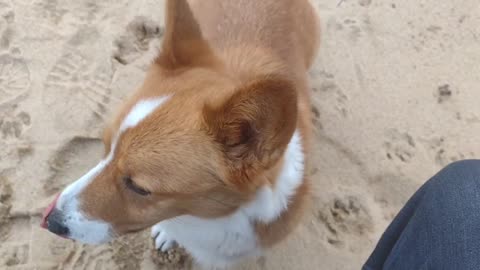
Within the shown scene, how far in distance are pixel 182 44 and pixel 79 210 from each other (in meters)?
0.68

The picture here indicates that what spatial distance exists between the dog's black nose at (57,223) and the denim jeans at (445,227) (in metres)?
1.12

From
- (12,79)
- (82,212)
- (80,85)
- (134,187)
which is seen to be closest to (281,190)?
(134,187)

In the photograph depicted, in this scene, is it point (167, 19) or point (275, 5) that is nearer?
point (167, 19)

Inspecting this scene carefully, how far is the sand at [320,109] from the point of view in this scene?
268 centimetres

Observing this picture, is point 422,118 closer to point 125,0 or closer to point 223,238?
point 223,238

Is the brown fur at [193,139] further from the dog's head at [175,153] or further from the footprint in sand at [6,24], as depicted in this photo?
the footprint in sand at [6,24]

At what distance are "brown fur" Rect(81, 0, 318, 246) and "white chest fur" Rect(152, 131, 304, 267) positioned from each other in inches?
3.3

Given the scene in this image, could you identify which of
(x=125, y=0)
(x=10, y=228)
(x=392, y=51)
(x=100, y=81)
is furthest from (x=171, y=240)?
(x=392, y=51)

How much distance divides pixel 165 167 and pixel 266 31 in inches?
35.3

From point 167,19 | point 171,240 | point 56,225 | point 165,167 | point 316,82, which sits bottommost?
point 171,240

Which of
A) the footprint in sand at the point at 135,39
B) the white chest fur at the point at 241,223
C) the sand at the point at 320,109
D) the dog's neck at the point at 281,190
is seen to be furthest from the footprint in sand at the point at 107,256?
the footprint in sand at the point at 135,39

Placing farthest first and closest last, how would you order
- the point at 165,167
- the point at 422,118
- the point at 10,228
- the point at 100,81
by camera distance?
the point at 422,118 → the point at 100,81 → the point at 10,228 → the point at 165,167

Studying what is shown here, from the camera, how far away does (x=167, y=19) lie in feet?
6.10

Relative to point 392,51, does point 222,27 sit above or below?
above
